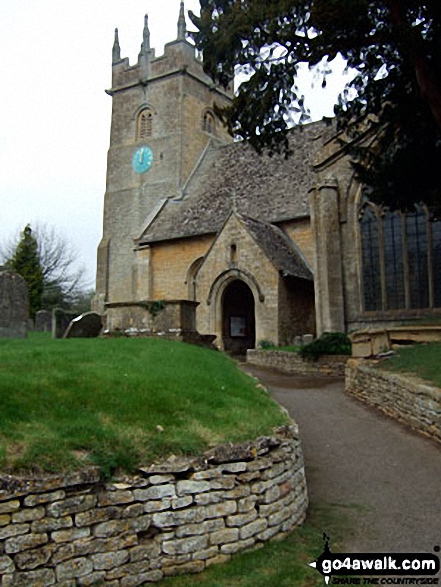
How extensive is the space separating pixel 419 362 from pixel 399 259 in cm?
909

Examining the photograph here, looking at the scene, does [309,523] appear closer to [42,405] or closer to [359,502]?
[359,502]

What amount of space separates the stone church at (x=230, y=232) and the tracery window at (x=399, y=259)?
0.04 metres

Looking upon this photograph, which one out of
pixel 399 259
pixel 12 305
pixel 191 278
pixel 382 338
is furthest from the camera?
pixel 191 278

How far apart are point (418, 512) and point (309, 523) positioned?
4.03 feet

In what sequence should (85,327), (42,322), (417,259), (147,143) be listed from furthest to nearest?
(147,143) < (42,322) < (417,259) < (85,327)

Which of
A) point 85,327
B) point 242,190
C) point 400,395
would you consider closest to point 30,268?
point 242,190

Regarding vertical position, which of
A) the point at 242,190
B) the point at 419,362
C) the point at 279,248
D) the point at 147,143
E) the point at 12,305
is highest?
the point at 147,143

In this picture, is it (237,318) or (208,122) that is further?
(208,122)

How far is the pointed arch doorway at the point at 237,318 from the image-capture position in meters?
24.2

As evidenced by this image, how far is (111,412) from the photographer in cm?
544

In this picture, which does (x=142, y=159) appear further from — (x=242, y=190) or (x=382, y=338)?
(x=382, y=338)

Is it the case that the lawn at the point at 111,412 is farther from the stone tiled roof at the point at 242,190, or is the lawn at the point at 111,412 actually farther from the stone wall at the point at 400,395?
the stone tiled roof at the point at 242,190

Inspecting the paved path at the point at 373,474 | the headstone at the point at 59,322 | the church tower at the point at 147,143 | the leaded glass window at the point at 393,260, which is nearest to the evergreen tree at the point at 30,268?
the church tower at the point at 147,143

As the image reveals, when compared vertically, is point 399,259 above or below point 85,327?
above
